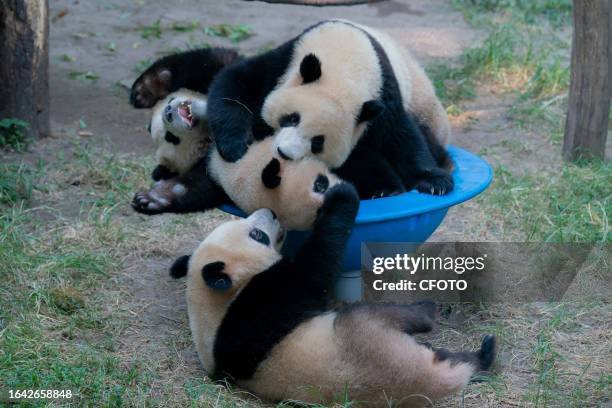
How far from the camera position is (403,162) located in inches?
186

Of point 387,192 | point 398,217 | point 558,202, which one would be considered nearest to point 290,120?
point 387,192

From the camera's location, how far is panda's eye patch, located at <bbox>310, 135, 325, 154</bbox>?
4.41m

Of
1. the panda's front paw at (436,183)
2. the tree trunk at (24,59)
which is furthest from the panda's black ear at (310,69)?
the tree trunk at (24,59)

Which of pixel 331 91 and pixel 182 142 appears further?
pixel 182 142

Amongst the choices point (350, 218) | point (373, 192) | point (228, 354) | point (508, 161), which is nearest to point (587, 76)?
point (508, 161)

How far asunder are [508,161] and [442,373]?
3.69 m

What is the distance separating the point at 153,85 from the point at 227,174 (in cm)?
109

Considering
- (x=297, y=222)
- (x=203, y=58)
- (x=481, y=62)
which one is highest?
(x=203, y=58)

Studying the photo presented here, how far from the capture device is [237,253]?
4.05m

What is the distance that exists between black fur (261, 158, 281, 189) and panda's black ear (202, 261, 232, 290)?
0.55 m

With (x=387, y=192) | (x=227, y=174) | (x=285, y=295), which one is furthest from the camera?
(x=387, y=192)

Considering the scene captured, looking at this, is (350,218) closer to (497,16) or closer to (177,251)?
(177,251)

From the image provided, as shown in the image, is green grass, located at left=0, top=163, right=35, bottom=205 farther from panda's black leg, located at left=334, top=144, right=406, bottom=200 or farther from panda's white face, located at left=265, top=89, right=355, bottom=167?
panda's black leg, located at left=334, top=144, right=406, bottom=200

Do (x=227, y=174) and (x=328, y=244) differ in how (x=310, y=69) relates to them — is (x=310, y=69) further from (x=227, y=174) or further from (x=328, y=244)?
(x=328, y=244)
